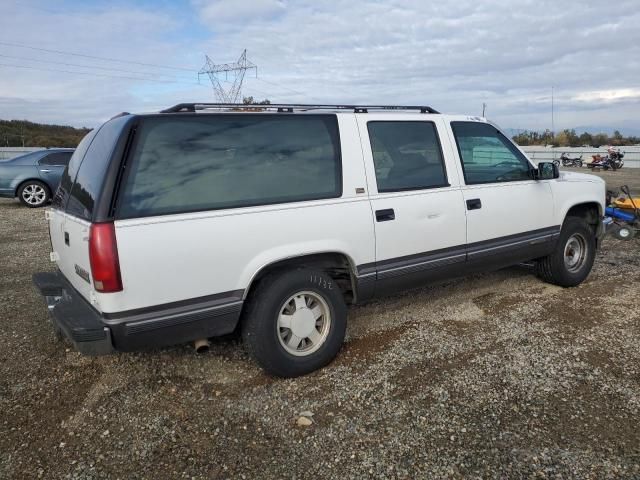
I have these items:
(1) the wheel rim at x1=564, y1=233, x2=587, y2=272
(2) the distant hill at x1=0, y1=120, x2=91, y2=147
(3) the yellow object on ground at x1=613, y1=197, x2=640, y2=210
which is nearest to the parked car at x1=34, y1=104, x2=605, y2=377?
(1) the wheel rim at x1=564, y1=233, x2=587, y2=272

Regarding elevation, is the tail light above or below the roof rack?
below

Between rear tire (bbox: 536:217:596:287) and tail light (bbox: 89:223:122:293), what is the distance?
170 inches

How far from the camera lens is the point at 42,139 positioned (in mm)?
38969

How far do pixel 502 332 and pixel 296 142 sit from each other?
92.3 inches

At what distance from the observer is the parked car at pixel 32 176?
12.4 m

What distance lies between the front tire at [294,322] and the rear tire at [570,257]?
279cm

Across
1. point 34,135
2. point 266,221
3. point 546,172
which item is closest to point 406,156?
point 266,221

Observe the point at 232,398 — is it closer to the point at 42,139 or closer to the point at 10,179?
the point at 10,179

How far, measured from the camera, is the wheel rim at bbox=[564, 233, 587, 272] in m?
5.48

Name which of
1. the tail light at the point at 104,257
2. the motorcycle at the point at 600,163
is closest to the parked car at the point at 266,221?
the tail light at the point at 104,257

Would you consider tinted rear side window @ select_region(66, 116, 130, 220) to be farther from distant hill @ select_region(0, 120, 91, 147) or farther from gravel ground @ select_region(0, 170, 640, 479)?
distant hill @ select_region(0, 120, 91, 147)

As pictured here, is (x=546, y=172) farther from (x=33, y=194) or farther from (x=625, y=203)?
(x=33, y=194)

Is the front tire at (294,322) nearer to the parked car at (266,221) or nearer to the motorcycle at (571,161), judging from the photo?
the parked car at (266,221)

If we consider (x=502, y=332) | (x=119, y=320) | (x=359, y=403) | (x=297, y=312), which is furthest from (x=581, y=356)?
(x=119, y=320)
